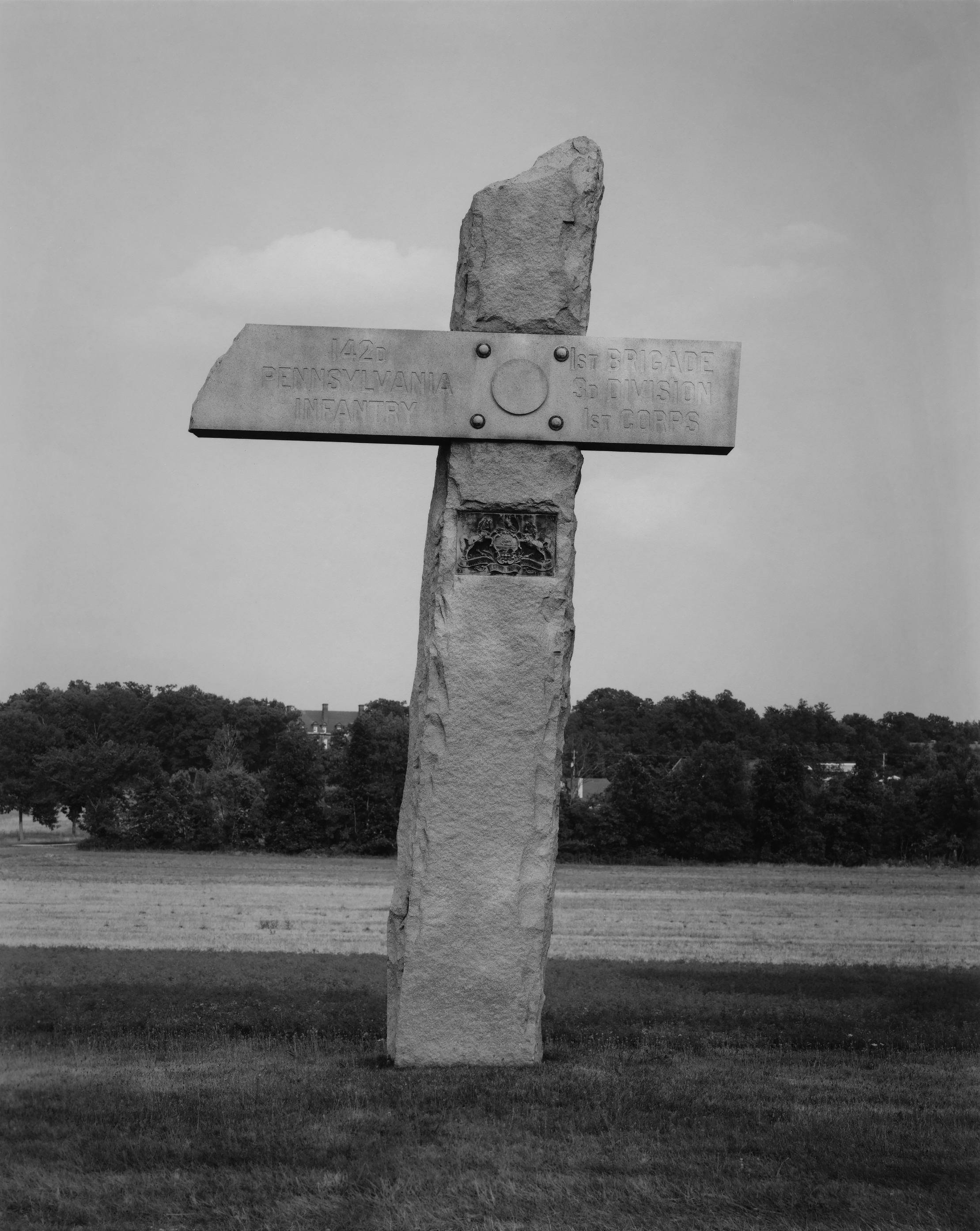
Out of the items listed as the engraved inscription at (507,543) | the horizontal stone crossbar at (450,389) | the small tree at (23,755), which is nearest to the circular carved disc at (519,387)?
the horizontal stone crossbar at (450,389)

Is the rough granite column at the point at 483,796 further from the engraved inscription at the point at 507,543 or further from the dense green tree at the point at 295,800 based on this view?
the dense green tree at the point at 295,800

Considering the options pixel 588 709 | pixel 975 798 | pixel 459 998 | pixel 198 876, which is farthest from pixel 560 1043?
pixel 588 709

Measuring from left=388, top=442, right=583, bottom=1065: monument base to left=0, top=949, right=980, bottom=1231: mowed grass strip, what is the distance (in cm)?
46

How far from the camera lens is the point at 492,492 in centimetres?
1017

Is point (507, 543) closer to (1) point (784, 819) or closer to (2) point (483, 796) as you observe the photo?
(2) point (483, 796)

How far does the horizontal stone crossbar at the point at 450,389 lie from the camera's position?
1016cm

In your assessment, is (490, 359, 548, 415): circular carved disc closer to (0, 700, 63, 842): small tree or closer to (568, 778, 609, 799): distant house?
(568, 778, 609, 799): distant house

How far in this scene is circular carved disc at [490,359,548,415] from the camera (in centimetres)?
1012

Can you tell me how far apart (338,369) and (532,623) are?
7.54 ft

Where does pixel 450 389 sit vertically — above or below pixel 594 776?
above

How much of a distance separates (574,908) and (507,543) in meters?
18.7

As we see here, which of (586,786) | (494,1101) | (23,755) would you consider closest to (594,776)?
(586,786)

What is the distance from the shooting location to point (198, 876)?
3525 cm

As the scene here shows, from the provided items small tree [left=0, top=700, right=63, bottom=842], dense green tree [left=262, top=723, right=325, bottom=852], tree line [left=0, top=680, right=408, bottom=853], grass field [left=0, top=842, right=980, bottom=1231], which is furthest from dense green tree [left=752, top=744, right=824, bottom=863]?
grass field [left=0, top=842, right=980, bottom=1231]
